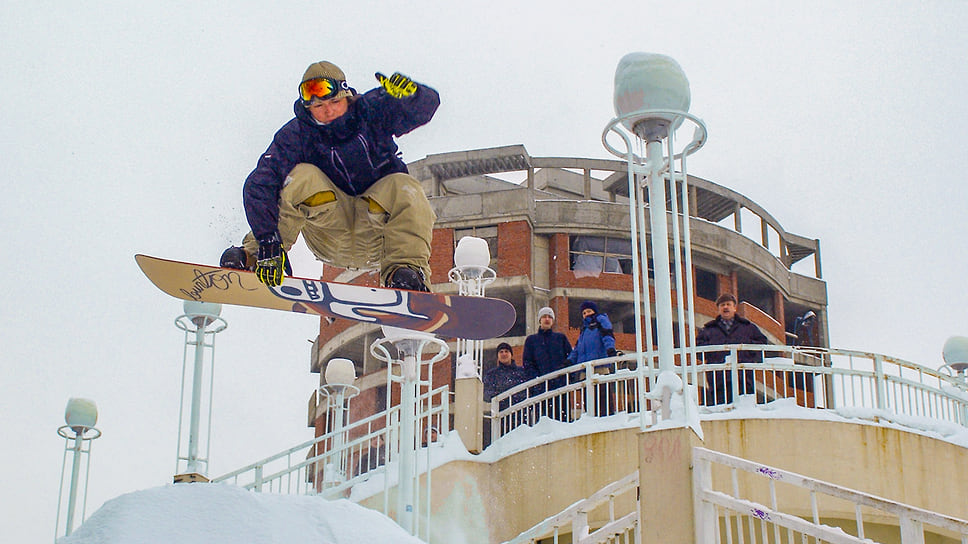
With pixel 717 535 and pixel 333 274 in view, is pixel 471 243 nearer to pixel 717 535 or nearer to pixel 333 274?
pixel 717 535

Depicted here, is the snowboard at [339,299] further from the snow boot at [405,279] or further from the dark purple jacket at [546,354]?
the dark purple jacket at [546,354]

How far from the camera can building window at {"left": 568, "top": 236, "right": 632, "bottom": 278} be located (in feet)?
102

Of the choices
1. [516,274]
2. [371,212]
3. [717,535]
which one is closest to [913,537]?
[717,535]

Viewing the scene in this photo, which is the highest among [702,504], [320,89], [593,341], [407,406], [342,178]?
[320,89]

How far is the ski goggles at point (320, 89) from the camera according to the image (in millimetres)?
6973

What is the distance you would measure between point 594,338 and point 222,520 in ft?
33.2

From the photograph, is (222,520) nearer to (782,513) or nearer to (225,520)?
(225,520)

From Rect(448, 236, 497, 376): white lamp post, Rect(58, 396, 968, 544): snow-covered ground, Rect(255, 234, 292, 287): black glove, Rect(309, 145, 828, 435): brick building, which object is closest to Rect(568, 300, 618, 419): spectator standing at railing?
Rect(448, 236, 497, 376): white lamp post

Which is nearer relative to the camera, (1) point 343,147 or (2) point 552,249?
(1) point 343,147

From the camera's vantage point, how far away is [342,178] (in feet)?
23.5

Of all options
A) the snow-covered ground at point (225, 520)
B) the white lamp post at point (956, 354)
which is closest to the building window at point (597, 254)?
the white lamp post at point (956, 354)


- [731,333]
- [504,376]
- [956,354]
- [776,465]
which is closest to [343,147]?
[776,465]

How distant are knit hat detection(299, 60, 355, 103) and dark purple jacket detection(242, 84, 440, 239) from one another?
4.0 inches

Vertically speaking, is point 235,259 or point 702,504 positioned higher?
point 235,259
